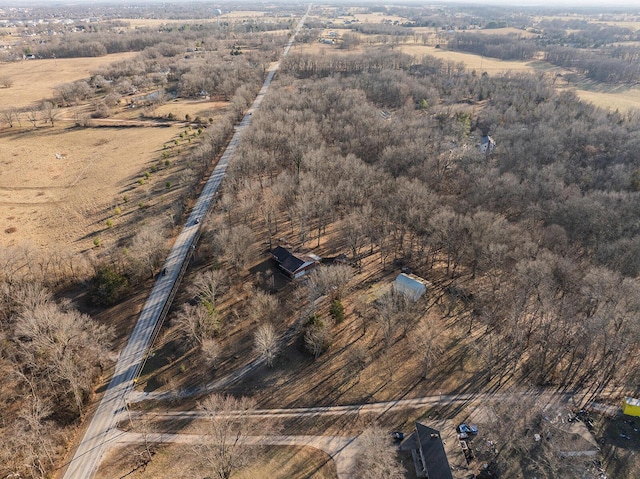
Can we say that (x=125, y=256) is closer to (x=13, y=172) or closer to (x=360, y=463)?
(x=360, y=463)

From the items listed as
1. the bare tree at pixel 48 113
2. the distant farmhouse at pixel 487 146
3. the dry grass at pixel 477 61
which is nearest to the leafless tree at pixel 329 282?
the distant farmhouse at pixel 487 146

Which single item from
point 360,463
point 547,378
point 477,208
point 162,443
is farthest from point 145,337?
point 477,208

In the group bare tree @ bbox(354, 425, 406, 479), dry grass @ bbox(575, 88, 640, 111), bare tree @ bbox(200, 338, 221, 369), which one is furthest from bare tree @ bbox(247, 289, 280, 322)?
dry grass @ bbox(575, 88, 640, 111)

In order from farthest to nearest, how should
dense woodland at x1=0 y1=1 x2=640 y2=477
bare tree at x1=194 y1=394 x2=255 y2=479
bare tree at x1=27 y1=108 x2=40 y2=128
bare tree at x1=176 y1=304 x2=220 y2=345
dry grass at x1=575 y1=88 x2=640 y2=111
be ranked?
dry grass at x1=575 y1=88 x2=640 y2=111
bare tree at x1=27 y1=108 x2=40 y2=128
bare tree at x1=176 y1=304 x2=220 y2=345
dense woodland at x1=0 y1=1 x2=640 y2=477
bare tree at x1=194 y1=394 x2=255 y2=479

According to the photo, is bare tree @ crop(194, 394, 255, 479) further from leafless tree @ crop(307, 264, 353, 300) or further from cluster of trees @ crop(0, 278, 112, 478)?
leafless tree @ crop(307, 264, 353, 300)

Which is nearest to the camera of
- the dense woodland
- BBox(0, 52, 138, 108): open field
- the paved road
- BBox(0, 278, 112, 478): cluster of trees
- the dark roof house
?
the dark roof house

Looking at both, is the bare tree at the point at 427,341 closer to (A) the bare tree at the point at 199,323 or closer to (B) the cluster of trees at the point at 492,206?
(B) the cluster of trees at the point at 492,206

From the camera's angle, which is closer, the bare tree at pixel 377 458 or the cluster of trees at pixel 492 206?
the bare tree at pixel 377 458
